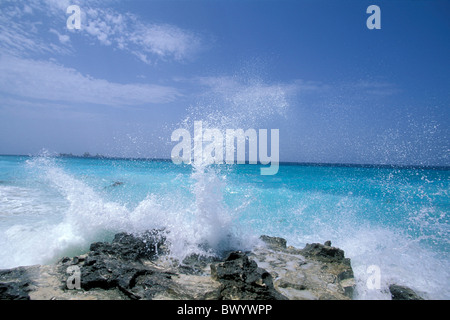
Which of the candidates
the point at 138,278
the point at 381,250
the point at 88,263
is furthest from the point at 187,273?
the point at 381,250

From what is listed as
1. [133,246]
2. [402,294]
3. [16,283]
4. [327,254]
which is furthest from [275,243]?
[16,283]

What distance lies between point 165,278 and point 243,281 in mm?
1238

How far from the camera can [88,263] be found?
3752 millimetres

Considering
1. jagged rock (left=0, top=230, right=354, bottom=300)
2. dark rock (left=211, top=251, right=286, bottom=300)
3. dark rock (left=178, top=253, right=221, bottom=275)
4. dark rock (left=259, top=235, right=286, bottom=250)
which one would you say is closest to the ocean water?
dark rock (left=178, top=253, right=221, bottom=275)

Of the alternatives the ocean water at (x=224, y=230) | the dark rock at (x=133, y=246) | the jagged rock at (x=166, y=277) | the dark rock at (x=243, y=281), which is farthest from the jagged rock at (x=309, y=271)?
the dark rock at (x=133, y=246)

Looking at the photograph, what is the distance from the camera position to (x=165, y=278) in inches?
147

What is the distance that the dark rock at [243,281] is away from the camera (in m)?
3.26

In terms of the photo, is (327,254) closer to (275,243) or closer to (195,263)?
(275,243)

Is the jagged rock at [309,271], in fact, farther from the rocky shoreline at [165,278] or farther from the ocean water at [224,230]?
the ocean water at [224,230]

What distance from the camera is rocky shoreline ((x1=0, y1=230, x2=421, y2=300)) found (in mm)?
3277
